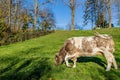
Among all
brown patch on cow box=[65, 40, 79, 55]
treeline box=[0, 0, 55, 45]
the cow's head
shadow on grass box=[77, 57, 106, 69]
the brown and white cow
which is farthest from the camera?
treeline box=[0, 0, 55, 45]

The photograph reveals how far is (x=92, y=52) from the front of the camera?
57.2ft

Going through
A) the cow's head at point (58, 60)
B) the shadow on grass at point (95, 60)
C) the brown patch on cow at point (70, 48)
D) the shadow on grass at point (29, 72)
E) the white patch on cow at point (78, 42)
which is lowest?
the shadow on grass at point (29, 72)

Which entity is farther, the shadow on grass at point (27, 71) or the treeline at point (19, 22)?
the treeline at point (19, 22)

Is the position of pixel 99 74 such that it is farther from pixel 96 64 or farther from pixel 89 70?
pixel 96 64

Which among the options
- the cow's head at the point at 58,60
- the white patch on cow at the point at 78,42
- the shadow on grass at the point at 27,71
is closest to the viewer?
the shadow on grass at the point at 27,71

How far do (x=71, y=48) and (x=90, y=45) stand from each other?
127 centimetres

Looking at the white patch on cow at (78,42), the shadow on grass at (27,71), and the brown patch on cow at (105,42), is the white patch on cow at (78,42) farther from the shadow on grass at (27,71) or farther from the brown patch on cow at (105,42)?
the shadow on grass at (27,71)

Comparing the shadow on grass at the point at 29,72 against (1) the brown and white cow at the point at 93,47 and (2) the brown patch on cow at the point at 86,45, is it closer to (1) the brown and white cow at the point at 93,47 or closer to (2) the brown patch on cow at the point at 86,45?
(1) the brown and white cow at the point at 93,47

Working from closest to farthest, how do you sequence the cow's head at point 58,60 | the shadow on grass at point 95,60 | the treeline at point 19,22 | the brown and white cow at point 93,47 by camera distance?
the brown and white cow at point 93,47, the cow's head at point 58,60, the shadow on grass at point 95,60, the treeline at point 19,22

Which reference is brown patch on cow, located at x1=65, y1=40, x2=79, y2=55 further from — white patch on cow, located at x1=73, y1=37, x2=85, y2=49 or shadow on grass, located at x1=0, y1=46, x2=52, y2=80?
shadow on grass, located at x1=0, y1=46, x2=52, y2=80

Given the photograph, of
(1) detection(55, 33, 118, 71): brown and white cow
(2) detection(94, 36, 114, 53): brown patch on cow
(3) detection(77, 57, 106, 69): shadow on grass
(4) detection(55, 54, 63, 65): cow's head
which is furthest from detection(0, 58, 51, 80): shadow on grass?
(2) detection(94, 36, 114, 53): brown patch on cow

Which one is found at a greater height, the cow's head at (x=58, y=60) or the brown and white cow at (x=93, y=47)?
the brown and white cow at (x=93, y=47)

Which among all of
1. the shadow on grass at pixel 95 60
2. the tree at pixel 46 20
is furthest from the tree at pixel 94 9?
the shadow on grass at pixel 95 60

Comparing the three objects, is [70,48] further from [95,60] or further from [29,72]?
[95,60]
